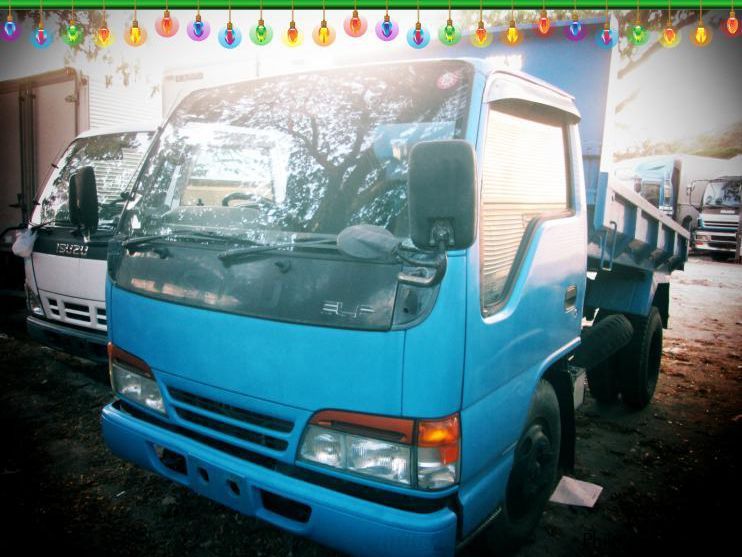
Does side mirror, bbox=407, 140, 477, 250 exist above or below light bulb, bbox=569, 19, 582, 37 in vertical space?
below

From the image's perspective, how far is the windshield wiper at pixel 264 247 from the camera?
1.95 metres

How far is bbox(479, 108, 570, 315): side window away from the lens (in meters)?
2.10

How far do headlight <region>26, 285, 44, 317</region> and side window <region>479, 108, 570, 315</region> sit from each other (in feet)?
14.0

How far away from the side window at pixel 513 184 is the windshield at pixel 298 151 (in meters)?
0.30

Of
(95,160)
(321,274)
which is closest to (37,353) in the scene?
(95,160)

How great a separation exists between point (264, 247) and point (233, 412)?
2.23 ft

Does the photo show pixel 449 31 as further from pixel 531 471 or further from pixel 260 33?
pixel 531 471

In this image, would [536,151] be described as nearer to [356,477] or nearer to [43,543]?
[356,477]

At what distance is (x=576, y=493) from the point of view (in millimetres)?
3268

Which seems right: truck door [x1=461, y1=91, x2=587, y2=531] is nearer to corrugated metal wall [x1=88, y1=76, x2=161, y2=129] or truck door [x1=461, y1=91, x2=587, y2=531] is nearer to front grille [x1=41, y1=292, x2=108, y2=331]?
front grille [x1=41, y1=292, x2=108, y2=331]

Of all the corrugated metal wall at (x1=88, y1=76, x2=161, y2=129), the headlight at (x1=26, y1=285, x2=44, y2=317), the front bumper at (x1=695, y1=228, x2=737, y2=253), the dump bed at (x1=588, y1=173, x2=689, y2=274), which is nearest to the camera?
the dump bed at (x1=588, y1=173, x2=689, y2=274)

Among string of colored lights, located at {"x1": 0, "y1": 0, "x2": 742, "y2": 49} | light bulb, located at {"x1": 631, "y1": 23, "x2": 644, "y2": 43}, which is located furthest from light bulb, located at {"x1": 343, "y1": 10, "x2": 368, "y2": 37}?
light bulb, located at {"x1": 631, "y1": 23, "x2": 644, "y2": 43}

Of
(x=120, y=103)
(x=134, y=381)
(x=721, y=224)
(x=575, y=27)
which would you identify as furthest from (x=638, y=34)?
(x=721, y=224)

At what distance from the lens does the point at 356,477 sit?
6.13 feet
